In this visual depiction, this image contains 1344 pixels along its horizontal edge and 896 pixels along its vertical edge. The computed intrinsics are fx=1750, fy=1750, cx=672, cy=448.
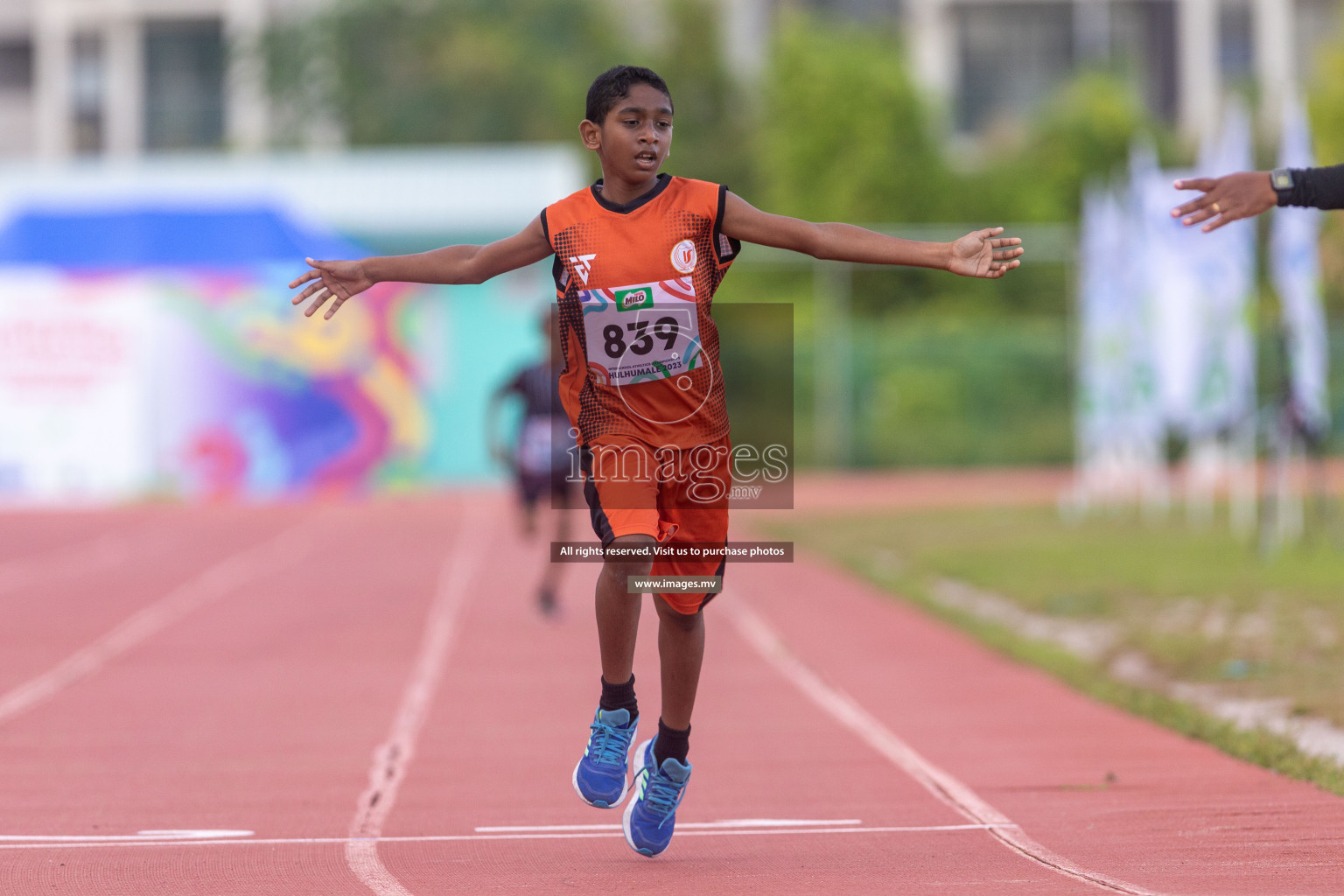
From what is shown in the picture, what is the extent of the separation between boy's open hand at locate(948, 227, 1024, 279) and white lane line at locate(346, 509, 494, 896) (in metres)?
2.23

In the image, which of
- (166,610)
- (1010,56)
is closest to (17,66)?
(1010,56)

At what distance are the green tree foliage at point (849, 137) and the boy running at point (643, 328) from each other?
112 ft

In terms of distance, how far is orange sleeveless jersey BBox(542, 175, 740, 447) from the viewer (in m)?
4.80

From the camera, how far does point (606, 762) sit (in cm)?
502

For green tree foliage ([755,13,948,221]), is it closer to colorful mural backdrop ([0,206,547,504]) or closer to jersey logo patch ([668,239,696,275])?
colorful mural backdrop ([0,206,547,504])

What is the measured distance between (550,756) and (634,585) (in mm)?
2383

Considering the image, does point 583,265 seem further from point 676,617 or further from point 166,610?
point 166,610

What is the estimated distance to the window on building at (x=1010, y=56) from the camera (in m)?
49.3

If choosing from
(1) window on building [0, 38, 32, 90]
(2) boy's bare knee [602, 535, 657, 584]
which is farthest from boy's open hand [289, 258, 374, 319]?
(1) window on building [0, 38, 32, 90]

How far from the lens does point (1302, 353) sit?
1495cm

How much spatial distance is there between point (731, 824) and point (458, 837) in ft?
2.90

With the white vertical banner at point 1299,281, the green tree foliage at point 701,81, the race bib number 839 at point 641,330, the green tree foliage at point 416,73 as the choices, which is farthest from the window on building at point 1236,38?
the race bib number 839 at point 641,330

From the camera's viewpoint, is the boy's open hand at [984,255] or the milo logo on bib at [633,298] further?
the milo logo on bib at [633,298]

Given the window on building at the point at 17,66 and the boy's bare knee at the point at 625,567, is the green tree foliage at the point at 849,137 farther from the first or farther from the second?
the boy's bare knee at the point at 625,567
